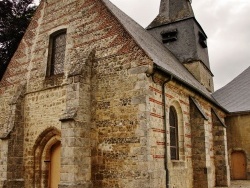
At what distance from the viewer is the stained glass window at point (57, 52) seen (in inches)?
411

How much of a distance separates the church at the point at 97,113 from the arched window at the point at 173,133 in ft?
0.12

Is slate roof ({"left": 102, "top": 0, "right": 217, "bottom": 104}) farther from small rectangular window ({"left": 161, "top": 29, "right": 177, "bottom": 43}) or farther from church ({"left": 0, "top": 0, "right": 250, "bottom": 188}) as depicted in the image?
small rectangular window ({"left": 161, "top": 29, "right": 177, "bottom": 43})

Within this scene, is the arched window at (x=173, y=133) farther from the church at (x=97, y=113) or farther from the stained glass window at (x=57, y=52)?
the stained glass window at (x=57, y=52)

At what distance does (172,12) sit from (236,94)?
21.5ft

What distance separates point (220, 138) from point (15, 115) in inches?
348

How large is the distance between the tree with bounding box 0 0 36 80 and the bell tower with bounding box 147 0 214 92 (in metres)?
7.74

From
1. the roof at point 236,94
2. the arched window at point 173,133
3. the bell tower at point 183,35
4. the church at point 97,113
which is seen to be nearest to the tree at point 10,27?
the church at point 97,113

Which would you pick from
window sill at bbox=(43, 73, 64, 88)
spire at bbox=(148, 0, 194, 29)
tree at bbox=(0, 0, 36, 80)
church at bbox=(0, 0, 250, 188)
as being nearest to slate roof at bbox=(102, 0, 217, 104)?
church at bbox=(0, 0, 250, 188)

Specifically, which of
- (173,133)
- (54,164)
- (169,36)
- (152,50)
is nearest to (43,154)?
(54,164)

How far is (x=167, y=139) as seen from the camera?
8.80 m

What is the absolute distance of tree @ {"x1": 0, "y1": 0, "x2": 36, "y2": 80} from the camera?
15.6 meters

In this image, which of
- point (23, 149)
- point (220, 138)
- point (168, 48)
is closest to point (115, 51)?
point (23, 149)

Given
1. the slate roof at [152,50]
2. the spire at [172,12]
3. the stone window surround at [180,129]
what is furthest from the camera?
the spire at [172,12]

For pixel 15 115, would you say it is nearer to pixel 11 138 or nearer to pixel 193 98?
pixel 11 138
